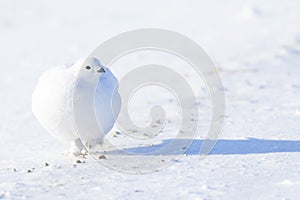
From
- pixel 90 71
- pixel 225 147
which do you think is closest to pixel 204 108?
pixel 225 147

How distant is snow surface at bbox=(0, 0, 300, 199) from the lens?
359 cm

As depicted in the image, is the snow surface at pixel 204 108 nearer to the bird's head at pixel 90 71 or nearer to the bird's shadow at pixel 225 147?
the bird's shadow at pixel 225 147

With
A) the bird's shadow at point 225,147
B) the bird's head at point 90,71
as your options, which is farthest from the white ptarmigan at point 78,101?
the bird's shadow at point 225,147

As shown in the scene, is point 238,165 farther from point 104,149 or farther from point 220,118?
point 220,118

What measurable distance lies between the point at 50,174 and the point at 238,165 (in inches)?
44.1

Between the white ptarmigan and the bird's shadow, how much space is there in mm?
423

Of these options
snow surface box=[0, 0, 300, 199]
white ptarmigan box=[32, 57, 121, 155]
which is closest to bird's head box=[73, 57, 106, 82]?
white ptarmigan box=[32, 57, 121, 155]

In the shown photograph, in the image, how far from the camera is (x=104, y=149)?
14.3 ft

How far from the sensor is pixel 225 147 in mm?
4391

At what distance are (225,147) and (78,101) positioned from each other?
43.9 inches

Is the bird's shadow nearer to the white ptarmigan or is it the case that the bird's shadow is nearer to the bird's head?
the white ptarmigan

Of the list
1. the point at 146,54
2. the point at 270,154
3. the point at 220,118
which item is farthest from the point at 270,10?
the point at 270,154

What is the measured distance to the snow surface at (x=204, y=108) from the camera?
3.59 m

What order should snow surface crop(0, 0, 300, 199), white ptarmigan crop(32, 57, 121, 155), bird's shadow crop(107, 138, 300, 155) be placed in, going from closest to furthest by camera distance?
snow surface crop(0, 0, 300, 199)
white ptarmigan crop(32, 57, 121, 155)
bird's shadow crop(107, 138, 300, 155)
